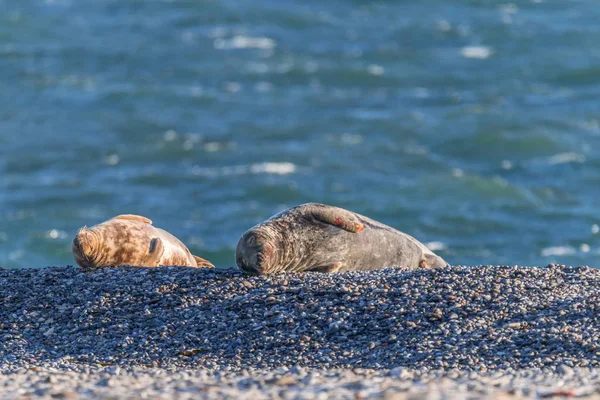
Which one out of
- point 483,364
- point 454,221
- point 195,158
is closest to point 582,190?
point 454,221

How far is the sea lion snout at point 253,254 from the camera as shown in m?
9.46


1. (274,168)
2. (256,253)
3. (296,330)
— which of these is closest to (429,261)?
(256,253)

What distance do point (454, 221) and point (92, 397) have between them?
54.4 feet

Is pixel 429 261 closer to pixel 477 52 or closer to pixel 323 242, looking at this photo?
pixel 323 242

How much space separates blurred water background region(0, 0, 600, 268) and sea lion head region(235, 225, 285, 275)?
34.6ft

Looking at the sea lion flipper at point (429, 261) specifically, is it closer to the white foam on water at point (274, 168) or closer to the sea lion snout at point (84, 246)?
the sea lion snout at point (84, 246)

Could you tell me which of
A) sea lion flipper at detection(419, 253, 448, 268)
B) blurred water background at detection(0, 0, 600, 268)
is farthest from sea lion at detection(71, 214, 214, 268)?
blurred water background at detection(0, 0, 600, 268)

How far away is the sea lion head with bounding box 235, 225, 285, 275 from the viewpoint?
947 centimetres

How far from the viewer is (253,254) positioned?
9492 mm

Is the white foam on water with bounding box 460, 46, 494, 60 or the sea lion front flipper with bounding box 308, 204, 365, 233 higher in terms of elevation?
the white foam on water with bounding box 460, 46, 494, 60

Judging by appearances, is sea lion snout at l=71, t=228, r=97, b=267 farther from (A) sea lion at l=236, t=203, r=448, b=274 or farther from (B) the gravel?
(A) sea lion at l=236, t=203, r=448, b=274

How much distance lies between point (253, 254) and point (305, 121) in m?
18.9

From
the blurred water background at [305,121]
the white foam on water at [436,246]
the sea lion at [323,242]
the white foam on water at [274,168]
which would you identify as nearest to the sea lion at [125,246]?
the sea lion at [323,242]

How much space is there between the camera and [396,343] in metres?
7.99
